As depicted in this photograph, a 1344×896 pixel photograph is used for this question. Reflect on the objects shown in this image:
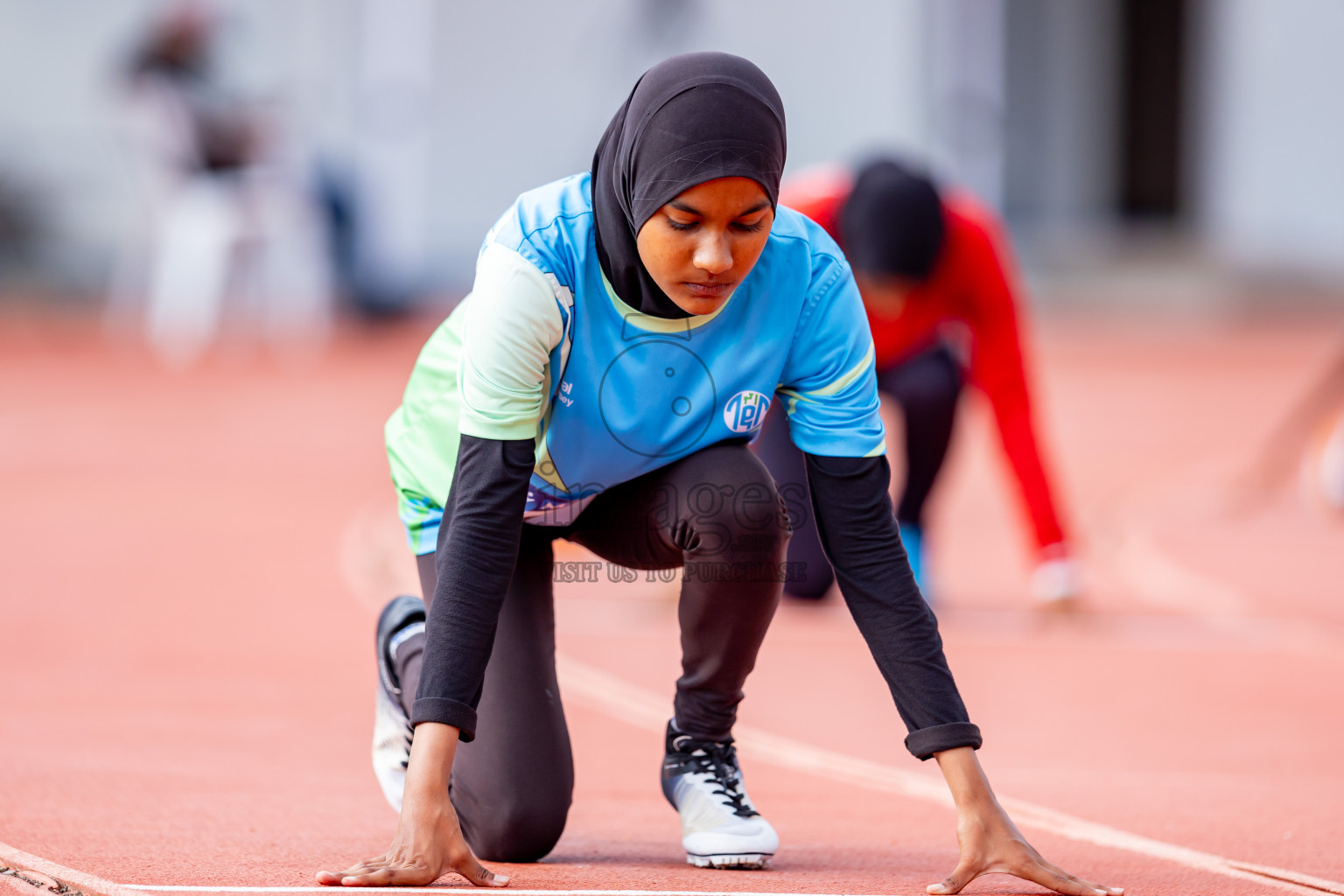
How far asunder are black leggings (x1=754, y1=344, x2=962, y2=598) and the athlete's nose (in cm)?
271

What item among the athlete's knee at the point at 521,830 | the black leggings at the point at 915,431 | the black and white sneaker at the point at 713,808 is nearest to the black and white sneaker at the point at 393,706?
the athlete's knee at the point at 521,830

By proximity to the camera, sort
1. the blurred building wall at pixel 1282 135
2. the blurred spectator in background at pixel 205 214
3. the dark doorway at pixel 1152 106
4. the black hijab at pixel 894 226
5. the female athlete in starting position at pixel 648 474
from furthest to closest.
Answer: the dark doorway at pixel 1152 106
the blurred building wall at pixel 1282 135
the blurred spectator in background at pixel 205 214
the black hijab at pixel 894 226
the female athlete in starting position at pixel 648 474

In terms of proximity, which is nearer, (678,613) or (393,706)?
(678,613)

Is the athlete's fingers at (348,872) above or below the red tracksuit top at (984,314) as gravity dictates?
below

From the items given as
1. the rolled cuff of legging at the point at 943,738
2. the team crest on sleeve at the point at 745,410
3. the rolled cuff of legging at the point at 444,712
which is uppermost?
the team crest on sleeve at the point at 745,410

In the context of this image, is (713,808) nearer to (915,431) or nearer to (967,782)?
(967,782)

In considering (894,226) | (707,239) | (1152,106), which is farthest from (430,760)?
(1152,106)

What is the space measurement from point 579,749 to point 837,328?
1461 mm

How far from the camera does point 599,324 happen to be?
246cm

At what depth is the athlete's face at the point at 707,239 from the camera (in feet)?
7.31

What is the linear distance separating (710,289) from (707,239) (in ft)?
0.26

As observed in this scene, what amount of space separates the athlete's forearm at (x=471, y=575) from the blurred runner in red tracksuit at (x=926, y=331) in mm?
2513

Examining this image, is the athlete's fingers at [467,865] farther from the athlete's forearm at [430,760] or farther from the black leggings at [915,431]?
the black leggings at [915,431]

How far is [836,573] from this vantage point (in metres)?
2.42
